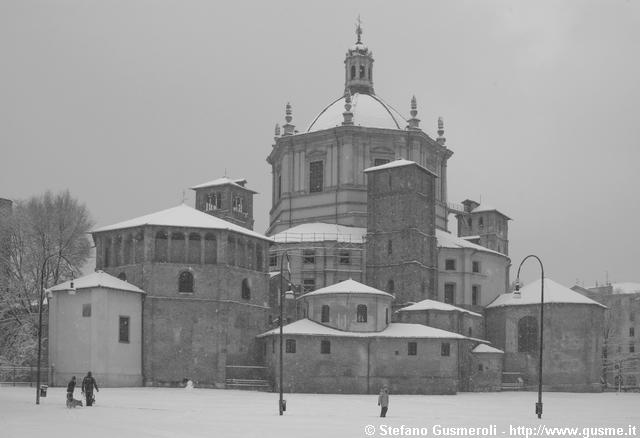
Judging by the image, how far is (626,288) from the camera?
149000mm

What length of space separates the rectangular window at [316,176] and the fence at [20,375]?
29.5 m

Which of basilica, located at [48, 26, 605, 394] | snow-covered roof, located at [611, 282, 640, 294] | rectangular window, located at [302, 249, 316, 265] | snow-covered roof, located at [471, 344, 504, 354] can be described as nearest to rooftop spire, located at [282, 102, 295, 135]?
basilica, located at [48, 26, 605, 394]

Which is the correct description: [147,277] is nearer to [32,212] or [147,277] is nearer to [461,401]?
[32,212]

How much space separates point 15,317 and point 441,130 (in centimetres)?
4164

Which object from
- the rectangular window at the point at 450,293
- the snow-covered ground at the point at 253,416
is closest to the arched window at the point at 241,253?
the snow-covered ground at the point at 253,416

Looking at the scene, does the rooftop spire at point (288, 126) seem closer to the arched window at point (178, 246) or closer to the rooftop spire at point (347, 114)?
the rooftop spire at point (347, 114)

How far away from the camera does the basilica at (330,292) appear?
6731cm

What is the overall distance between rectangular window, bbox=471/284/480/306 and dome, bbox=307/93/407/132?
572 inches

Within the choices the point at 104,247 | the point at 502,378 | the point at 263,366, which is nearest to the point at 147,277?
the point at 104,247

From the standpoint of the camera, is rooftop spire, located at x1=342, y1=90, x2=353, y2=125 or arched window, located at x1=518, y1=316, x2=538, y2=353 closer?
arched window, located at x1=518, y1=316, x2=538, y2=353

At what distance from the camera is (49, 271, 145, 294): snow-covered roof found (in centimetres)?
6519

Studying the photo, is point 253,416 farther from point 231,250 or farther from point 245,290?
point 245,290

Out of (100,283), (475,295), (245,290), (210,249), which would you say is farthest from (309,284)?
(100,283)

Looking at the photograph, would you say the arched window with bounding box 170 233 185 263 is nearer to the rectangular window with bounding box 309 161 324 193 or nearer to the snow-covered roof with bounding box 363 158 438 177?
the snow-covered roof with bounding box 363 158 438 177
